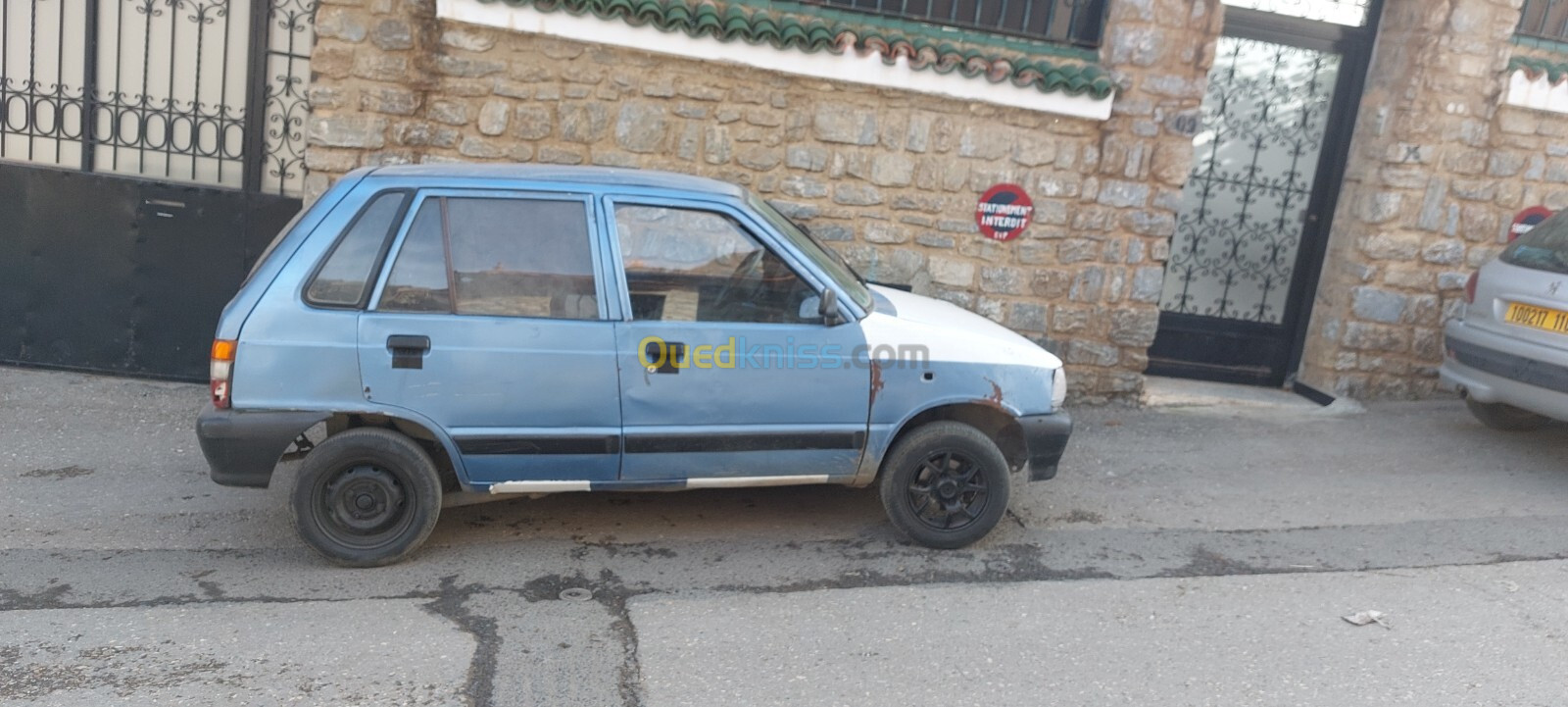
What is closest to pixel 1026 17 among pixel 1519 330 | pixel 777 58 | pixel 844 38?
pixel 844 38

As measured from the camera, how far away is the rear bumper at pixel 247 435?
4.40m

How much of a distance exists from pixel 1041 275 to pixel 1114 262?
1.72 ft

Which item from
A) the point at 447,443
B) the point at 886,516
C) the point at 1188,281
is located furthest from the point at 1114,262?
the point at 447,443

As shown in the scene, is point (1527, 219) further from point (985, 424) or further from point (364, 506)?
point (364, 506)

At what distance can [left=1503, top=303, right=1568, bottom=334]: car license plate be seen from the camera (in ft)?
20.4

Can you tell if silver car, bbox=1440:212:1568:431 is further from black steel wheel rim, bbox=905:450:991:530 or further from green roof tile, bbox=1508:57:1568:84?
black steel wheel rim, bbox=905:450:991:530

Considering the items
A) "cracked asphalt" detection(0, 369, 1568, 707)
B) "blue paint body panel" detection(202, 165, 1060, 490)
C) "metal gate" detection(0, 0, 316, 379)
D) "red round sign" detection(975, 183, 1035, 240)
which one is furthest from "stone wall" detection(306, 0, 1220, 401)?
"blue paint body panel" detection(202, 165, 1060, 490)

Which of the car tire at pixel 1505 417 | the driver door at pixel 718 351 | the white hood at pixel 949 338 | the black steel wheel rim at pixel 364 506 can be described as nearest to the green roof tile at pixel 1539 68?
the car tire at pixel 1505 417

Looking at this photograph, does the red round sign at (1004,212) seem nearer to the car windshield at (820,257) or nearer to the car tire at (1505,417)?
the car windshield at (820,257)

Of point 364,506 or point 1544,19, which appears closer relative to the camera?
point 364,506

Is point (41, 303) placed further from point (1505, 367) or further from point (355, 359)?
point (1505, 367)

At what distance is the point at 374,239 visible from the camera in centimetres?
452

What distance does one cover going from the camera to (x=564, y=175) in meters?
4.81

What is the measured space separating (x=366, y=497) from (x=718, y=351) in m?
1.60
